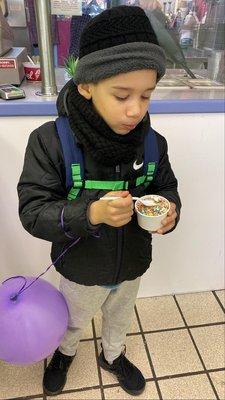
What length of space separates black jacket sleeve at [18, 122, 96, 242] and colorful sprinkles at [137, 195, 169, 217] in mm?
123

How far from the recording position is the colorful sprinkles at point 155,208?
0.81m

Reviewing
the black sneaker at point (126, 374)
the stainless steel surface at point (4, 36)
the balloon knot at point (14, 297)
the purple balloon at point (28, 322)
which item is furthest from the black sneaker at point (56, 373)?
the stainless steel surface at point (4, 36)

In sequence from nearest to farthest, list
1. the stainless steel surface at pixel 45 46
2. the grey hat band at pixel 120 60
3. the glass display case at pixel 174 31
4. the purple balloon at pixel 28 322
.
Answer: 1. the grey hat band at pixel 120 60
2. the purple balloon at pixel 28 322
3. the stainless steel surface at pixel 45 46
4. the glass display case at pixel 174 31

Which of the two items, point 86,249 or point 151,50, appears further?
point 86,249

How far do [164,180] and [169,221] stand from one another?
160 millimetres

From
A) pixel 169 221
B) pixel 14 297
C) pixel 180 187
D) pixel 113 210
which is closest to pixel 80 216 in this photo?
pixel 113 210

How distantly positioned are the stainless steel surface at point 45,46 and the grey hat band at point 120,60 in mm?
405

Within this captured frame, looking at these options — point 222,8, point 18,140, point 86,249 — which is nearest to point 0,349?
point 86,249

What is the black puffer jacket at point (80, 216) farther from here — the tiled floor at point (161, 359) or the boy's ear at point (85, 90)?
the tiled floor at point (161, 359)

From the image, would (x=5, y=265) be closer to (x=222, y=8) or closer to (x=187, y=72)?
(x=187, y=72)

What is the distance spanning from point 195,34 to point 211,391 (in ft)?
4.24

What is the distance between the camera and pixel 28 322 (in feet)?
2.99

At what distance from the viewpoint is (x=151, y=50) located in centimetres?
71

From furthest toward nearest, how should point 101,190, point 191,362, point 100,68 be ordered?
point 191,362 < point 101,190 < point 100,68
